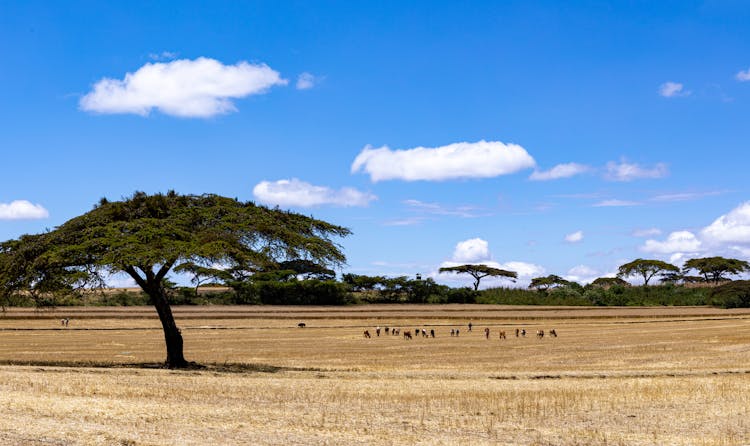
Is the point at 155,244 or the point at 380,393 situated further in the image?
the point at 155,244

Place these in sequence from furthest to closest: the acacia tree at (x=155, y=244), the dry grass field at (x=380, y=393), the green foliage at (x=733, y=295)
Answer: the green foliage at (x=733, y=295) < the acacia tree at (x=155, y=244) < the dry grass field at (x=380, y=393)

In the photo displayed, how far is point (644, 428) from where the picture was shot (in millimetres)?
Answer: 22297

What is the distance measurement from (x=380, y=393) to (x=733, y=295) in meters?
120

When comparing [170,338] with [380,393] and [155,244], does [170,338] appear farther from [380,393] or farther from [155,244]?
[380,393]

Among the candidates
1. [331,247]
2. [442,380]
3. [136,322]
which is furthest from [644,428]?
[136,322]

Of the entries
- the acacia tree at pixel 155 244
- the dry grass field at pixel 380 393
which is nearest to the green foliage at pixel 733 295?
the dry grass field at pixel 380 393

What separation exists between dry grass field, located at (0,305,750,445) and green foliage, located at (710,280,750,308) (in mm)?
73944

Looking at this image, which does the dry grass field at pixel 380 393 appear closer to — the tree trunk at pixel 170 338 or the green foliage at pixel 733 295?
the tree trunk at pixel 170 338

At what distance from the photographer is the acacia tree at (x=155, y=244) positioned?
3594 cm

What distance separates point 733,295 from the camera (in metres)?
132

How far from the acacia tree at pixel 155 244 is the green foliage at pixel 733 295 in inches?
4320

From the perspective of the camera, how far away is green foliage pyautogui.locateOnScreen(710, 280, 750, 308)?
130625mm

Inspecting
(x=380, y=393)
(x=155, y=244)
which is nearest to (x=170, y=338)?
(x=155, y=244)

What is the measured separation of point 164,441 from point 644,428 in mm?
13353
